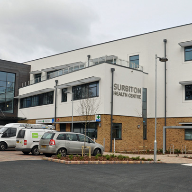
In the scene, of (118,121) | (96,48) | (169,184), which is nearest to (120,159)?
(169,184)

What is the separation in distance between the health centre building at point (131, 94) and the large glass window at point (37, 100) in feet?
4.00

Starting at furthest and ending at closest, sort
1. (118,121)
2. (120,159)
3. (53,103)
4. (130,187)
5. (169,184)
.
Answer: (53,103) < (118,121) < (120,159) < (169,184) < (130,187)

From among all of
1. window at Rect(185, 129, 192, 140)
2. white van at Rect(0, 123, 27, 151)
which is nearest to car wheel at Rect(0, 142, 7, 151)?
white van at Rect(0, 123, 27, 151)

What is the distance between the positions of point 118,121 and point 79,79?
240 inches

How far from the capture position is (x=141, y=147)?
95.5ft

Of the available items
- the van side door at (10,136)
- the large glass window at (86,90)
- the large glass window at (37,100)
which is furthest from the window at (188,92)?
the van side door at (10,136)

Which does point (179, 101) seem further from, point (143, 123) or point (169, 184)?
point (169, 184)

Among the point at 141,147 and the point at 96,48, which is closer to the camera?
the point at 141,147

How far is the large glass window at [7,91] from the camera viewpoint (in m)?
40.4

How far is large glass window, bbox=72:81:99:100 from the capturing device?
28.3 metres

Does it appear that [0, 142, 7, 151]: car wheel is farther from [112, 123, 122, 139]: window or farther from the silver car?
[112, 123, 122, 139]: window

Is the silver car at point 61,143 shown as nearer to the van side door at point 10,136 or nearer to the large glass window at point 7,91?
the van side door at point 10,136

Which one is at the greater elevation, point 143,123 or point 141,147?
point 143,123

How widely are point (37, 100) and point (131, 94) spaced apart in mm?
13927
